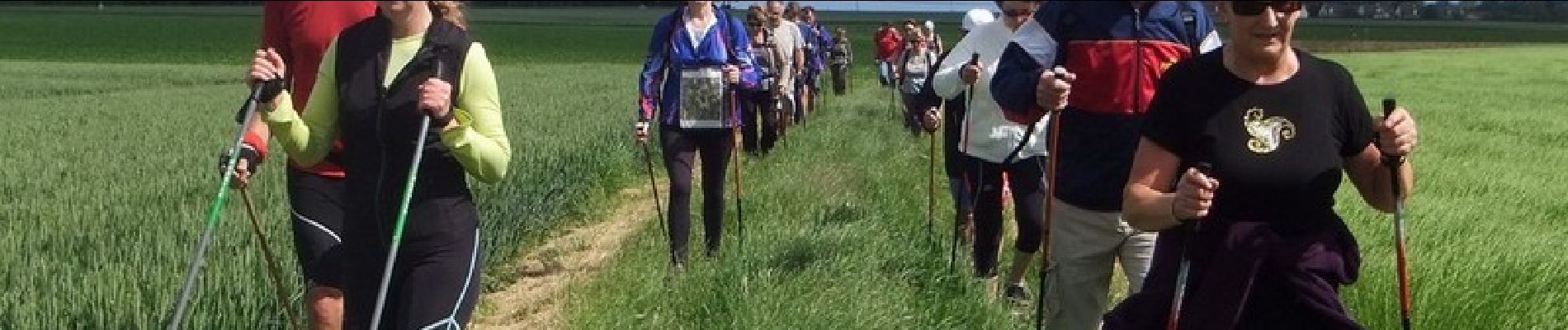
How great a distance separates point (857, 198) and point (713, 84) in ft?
7.17

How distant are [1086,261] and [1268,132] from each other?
5.12ft

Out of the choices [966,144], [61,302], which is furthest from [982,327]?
[61,302]

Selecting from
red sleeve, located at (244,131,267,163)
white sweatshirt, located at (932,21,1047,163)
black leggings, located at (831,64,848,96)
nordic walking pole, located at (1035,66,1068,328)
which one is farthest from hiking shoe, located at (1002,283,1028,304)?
black leggings, located at (831,64,848,96)

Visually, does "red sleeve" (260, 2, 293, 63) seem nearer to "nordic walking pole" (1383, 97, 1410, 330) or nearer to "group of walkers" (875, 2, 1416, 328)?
"group of walkers" (875, 2, 1416, 328)

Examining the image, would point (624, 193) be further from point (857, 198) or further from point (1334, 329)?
point (1334, 329)

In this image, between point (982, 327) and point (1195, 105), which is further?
point (982, 327)

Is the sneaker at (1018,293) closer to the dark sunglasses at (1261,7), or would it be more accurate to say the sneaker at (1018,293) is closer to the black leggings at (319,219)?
the black leggings at (319,219)

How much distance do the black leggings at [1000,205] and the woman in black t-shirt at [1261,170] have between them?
7.94ft

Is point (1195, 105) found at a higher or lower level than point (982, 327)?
higher

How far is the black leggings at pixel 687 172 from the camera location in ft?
20.0

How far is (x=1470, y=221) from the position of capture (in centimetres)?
616

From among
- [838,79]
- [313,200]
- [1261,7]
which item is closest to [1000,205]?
[313,200]

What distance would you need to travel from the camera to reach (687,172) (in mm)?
6152

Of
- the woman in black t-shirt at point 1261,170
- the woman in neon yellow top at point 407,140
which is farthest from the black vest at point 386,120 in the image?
the woman in black t-shirt at point 1261,170
